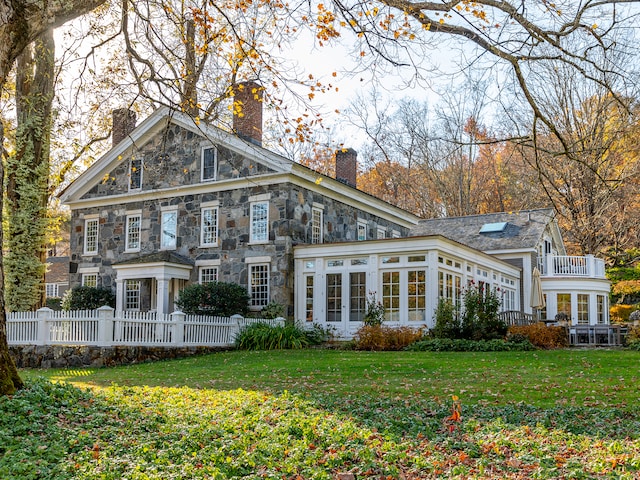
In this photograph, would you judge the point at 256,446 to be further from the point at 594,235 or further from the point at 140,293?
the point at 594,235

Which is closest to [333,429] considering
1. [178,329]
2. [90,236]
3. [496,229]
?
[178,329]

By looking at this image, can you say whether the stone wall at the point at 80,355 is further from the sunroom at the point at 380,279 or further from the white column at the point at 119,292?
the white column at the point at 119,292

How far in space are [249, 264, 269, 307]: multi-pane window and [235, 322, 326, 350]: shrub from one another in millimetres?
2337

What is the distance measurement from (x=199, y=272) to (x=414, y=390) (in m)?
15.0

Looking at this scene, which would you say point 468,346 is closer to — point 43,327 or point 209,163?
point 43,327

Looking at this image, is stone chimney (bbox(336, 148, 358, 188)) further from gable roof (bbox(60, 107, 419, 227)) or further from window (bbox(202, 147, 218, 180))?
window (bbox(202, 147, 218, 180))

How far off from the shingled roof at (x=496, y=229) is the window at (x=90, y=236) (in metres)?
14.0

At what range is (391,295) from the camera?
66.8 ft

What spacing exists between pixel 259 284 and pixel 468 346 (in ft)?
25.7

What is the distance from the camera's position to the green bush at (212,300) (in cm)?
2098

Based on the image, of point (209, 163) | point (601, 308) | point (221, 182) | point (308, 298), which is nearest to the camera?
point (308, 298)

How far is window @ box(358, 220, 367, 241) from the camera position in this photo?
25.9 metres

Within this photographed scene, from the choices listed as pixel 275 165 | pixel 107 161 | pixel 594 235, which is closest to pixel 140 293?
pixel 107 161

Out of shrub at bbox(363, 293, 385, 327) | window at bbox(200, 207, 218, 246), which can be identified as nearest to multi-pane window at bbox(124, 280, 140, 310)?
window at bbox(200, 207, 218, 246)
